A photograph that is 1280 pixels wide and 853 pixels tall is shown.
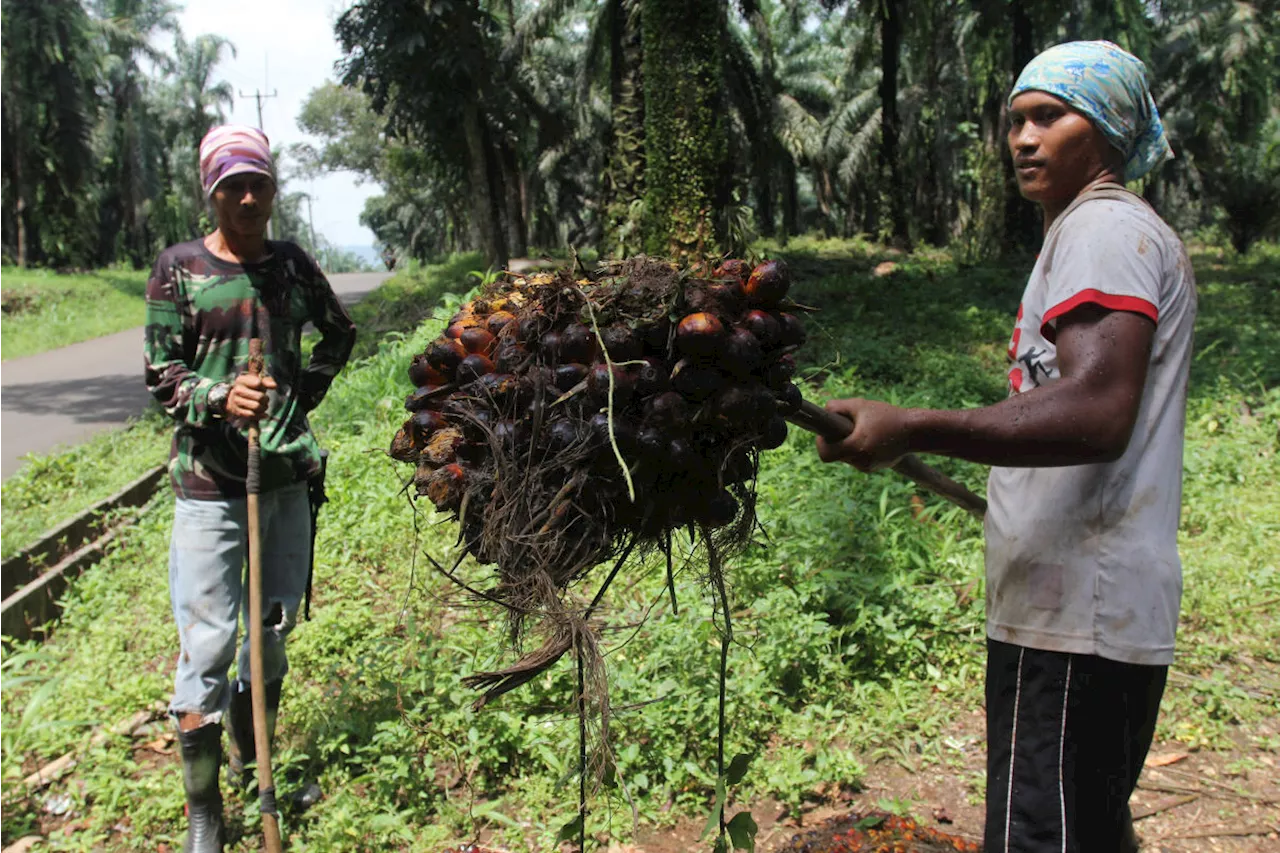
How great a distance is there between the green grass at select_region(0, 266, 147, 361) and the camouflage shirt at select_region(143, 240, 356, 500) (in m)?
12.9

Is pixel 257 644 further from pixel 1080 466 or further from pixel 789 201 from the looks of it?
pixel 789 201

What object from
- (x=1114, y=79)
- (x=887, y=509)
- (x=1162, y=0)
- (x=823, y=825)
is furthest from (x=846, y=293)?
(x=1162, y=0)

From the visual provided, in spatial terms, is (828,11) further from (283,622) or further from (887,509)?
(283,622)

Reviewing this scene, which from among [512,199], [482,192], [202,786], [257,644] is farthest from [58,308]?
[257,644]

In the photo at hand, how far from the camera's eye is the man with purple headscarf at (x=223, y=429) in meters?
3.04

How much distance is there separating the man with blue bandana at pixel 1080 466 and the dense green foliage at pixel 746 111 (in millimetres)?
6974

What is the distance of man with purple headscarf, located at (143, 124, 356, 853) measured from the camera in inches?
120

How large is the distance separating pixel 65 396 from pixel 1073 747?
11577mm

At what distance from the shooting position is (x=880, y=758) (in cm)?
359

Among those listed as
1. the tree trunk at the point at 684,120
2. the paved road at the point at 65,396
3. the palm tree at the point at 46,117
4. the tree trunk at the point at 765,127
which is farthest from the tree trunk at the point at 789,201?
the tree trunk at the point at 684,120

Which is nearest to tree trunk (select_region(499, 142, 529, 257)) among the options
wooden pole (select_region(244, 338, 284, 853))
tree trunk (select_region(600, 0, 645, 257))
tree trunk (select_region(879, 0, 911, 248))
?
tree trunk (select_region(879, 0, 911, 248))

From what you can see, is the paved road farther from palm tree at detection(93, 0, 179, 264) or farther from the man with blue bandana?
palm tree at detection(93, 0, 179, 264)

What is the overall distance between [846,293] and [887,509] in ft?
22.6

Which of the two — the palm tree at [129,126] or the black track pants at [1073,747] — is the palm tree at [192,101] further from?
the black track pants at [1073,747]
